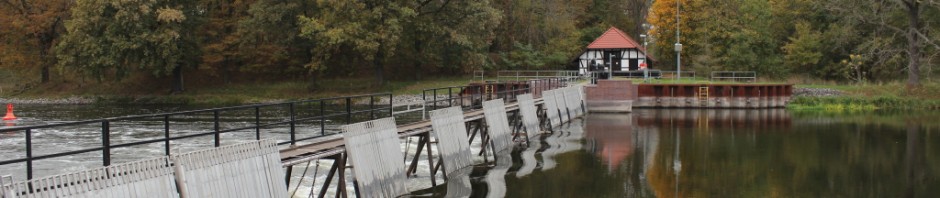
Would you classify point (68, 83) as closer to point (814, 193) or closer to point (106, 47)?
point (106, 47)

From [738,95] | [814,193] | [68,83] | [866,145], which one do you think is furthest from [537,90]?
[68,83]

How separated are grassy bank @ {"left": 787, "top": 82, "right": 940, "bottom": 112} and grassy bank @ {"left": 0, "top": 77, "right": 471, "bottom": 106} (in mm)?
20459

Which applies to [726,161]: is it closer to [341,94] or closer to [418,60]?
[341,94]

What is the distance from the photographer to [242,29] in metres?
55.6

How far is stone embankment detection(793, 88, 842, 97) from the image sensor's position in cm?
4741

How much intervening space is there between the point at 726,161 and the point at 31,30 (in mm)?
51086

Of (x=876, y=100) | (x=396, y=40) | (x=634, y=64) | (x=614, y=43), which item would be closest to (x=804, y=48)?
(x=876, y=100)

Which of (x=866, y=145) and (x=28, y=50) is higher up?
(x=28, y=50)

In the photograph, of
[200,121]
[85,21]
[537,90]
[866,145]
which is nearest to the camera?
[866,145]

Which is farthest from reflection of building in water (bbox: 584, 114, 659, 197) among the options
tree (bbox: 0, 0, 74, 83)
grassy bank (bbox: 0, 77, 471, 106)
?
tree (bbox: 0, 0, 74, 83)

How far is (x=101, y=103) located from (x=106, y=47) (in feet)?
12.2

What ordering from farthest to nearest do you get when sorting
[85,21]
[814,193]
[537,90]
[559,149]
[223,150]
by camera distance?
[85,21]
[537,90]
[559,149]
[814,193]
[223,150]

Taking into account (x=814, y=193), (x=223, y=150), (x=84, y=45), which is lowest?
(x=814, y=193)

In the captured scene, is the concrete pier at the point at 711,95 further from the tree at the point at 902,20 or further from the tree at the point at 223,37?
the tree at the point at 223,37
